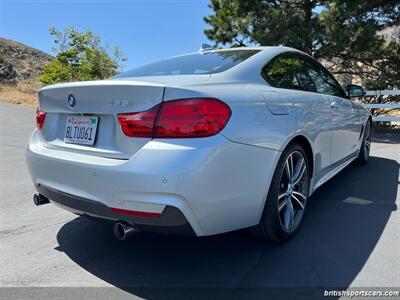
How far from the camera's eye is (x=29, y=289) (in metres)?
2.35

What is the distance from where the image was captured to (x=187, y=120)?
214cm

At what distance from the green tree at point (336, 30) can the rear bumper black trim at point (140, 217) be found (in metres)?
9.52

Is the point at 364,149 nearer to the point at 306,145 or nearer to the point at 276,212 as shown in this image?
the point at 306,145

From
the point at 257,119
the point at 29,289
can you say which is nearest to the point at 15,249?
the point at 29,289

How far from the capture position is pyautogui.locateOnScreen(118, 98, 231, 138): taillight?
214 cm

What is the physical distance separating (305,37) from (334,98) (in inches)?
289

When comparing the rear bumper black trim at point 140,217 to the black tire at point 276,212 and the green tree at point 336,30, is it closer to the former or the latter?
the black tire at point 276,212

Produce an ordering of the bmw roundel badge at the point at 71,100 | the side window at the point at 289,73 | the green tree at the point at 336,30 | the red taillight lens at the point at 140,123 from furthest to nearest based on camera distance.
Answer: the green tree at the point at 336,30 < the side window at the point at 289,73 < the bmw roundel badge at the point at 71,100 < the red taillight lens at the point at 140,123

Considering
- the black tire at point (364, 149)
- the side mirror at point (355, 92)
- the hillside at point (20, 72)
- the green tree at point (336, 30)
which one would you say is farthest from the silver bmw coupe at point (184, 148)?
the hillside at point (20, 72)

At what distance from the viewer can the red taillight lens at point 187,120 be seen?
7.00ft

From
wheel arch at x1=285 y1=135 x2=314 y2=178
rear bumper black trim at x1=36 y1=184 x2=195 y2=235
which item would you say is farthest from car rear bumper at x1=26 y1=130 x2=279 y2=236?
wheel arch at x1=285 y1=135 x2=314 y2=178

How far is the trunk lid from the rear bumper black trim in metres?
0.32

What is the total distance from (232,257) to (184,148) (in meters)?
1.06

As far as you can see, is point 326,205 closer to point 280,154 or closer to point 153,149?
point 280,154
